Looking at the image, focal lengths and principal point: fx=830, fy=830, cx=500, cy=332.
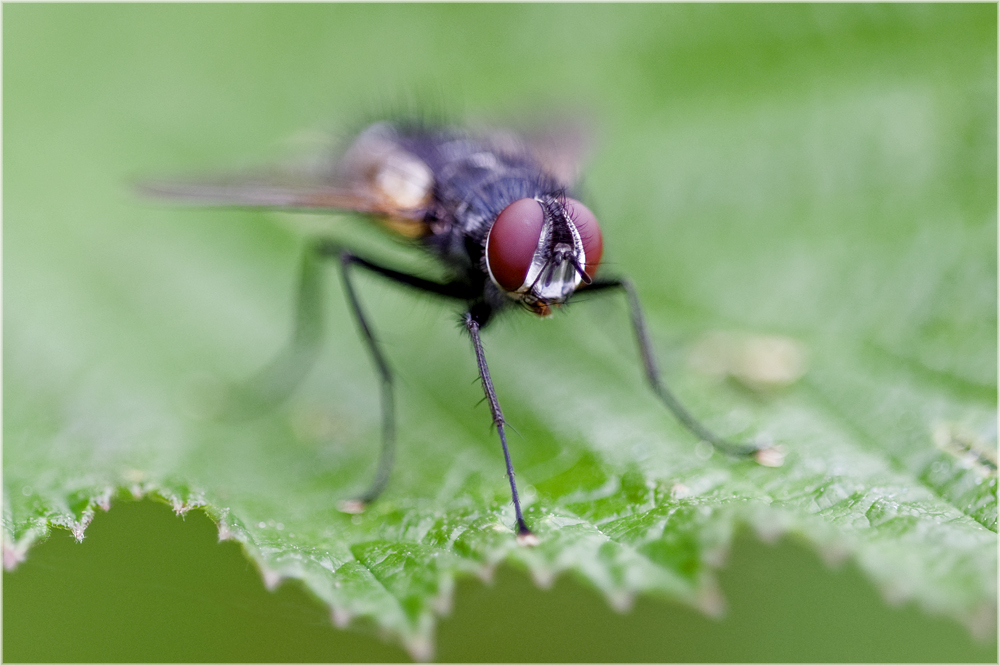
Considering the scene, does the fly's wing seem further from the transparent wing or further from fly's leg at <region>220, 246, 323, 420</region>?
fly's leg at <region>220, 246, 323, 420</region>

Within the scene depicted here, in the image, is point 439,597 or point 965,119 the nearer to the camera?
point 439,597

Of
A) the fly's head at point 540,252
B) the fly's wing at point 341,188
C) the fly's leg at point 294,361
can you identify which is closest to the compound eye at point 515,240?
the fly's head at point 540,252

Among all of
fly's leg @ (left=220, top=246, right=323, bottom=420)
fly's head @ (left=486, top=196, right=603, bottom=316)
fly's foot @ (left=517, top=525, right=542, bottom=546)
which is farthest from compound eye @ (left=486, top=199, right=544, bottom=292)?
fly's leg @ (left=220, top=246, right=323, bottom=420)

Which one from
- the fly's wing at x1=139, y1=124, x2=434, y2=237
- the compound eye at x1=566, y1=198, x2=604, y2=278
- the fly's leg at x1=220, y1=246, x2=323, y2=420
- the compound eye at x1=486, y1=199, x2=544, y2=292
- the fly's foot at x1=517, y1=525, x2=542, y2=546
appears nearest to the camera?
the fly's foot at x1=517, y1=525, x2=542, y2=546

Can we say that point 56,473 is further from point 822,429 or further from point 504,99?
point 504,99

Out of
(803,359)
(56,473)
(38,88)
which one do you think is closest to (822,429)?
(803,359)

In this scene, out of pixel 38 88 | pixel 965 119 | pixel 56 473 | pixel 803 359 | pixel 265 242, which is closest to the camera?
pixel 56 473

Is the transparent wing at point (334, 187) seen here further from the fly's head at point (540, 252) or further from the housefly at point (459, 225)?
the fly's head at point (540, 252)
